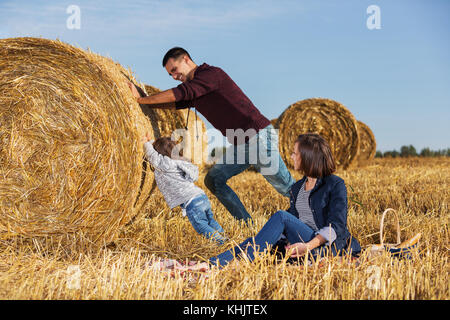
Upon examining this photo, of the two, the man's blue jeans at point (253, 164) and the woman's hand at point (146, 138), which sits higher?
the woman's hand at point (146, 138)

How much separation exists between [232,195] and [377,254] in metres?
1.88

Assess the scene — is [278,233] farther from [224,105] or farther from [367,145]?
[367,145]

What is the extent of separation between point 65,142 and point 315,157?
2294mm

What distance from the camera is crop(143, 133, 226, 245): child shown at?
4.36m

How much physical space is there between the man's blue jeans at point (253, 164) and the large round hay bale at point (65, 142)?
0.86 m

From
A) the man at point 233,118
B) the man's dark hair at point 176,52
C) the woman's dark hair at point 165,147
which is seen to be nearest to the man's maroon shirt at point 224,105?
the man at point 233,118

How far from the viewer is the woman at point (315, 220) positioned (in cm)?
339

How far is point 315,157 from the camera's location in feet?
11.4

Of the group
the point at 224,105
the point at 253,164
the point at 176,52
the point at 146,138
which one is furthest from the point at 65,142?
the point at 253,164

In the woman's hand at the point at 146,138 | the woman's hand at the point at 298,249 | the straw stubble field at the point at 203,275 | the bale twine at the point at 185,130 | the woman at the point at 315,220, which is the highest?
the bale twine at the point at 185,130

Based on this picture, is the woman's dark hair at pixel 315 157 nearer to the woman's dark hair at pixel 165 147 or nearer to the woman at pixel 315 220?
the woman at pixel 315 220

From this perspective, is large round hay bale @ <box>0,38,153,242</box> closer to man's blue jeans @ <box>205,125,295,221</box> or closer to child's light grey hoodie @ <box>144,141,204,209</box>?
child's light grey hoodie @ <box>144,141,204,209</box>

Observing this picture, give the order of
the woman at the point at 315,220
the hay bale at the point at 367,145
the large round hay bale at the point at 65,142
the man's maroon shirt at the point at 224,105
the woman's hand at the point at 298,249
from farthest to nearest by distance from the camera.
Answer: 1. the hay bale at the point at 367,145
2. the man's maroon shirt at the point at 224,105
3. the large round hay bale at the point at 65,142
4. the woman at the point at 315,220
5. the woman's hand at the point at 298,249
